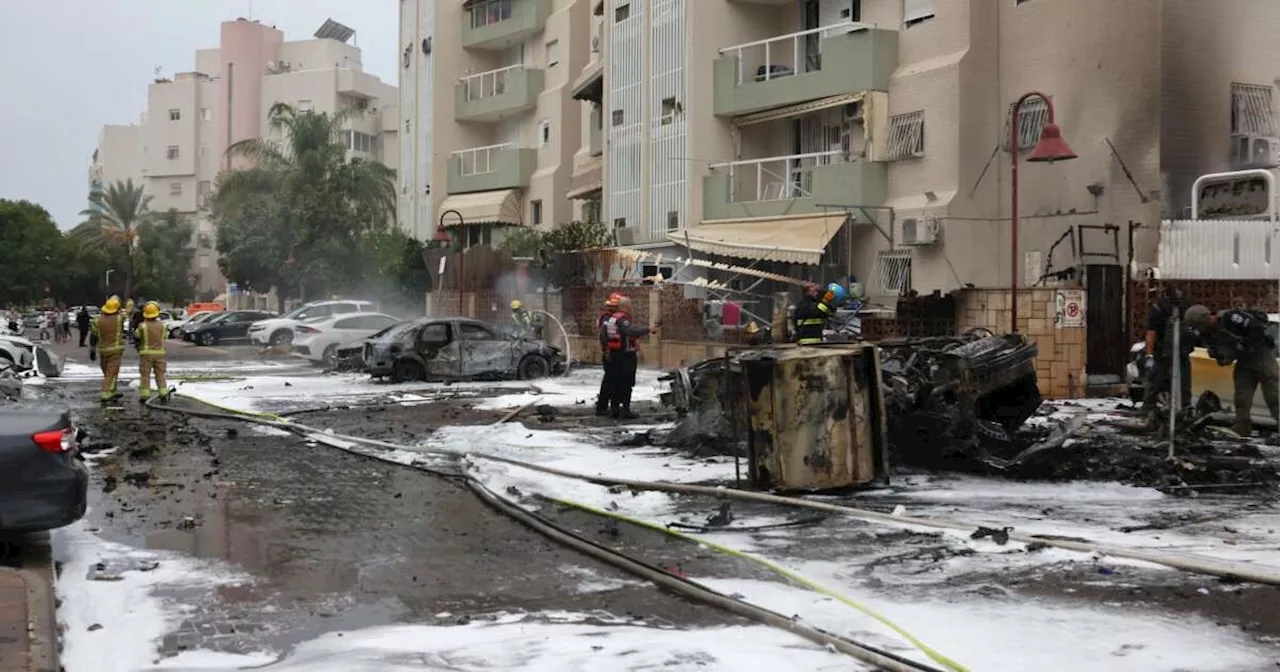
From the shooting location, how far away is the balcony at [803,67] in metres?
26.0

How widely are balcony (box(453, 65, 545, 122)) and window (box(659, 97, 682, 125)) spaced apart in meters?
12.6

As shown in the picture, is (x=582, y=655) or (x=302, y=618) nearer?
(x=582, y=655)

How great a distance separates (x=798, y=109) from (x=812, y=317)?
1355 cm

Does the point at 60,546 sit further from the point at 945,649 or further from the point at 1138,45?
the point at 1138,45

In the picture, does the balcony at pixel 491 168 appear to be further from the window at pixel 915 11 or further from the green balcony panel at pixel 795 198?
the window at pixel 915 11

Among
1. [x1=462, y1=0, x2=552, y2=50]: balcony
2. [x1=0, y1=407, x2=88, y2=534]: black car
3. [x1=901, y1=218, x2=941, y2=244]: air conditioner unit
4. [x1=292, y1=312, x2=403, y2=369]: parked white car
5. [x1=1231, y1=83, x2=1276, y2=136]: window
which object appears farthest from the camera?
[x1=462, y1=0, x2=552, y2=50]: balcony

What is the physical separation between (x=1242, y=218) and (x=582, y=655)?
1748 centimetres

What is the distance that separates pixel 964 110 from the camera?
24.3 meters

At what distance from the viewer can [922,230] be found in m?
24.4

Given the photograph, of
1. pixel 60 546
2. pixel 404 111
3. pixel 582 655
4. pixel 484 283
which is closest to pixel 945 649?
pixel 582 655

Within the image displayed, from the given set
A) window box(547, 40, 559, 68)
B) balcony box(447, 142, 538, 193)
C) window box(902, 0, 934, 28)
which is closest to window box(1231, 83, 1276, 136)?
window box(902, 0, 934, 28)

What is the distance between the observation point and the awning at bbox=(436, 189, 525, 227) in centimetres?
4272

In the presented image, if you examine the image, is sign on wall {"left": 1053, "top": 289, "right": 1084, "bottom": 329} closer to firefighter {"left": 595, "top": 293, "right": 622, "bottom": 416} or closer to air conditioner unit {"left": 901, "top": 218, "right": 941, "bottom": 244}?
air conditioner unit {"left": 901, "top": 218, "right": 941, "bottom": 244}

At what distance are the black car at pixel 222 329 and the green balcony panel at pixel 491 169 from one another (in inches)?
355
